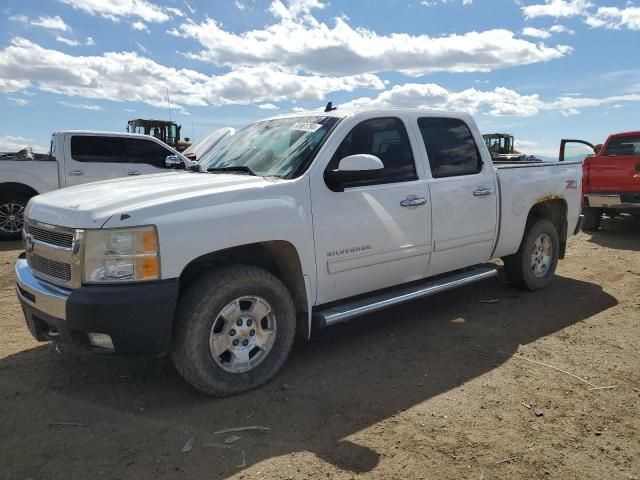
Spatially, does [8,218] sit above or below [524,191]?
below

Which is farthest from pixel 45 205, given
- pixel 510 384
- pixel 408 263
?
pixel 510 384

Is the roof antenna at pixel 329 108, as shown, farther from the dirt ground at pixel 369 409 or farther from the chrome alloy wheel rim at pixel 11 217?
the chrome alloy wheel rim at pixel 11 217

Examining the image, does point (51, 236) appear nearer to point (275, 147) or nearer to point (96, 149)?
point (275, 147)

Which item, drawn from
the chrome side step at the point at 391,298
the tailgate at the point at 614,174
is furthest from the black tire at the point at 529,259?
the tailgate at the point at 614,174

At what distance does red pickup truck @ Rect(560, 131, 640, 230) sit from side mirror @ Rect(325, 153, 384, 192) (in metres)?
6.81

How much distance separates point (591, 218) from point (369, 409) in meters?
8.78

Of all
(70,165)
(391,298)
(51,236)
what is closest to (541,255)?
(391,298)

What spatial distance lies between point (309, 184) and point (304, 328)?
3.41 ft

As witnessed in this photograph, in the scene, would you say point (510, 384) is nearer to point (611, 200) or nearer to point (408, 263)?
point (408, 263)

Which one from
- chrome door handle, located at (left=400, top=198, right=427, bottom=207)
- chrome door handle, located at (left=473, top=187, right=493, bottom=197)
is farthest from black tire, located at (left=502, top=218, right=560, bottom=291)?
chrome door handle, located at (left=400, top=198, right=427, bottom=207)

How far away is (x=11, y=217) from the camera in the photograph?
9406 mm

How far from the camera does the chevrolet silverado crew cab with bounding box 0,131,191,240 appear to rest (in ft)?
30.8

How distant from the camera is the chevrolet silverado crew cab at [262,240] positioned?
3.15m

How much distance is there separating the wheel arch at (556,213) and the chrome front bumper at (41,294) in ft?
16.0
